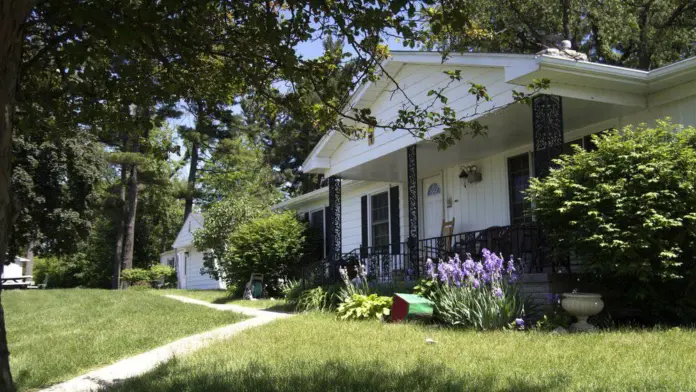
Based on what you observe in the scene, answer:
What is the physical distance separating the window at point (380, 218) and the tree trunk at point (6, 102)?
12.4m

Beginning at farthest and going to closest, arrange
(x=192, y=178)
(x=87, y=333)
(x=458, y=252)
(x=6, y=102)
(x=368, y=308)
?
(x=192, y=178) < (x=458, y=252) < (x=87, y=333) < (x=368, y=308) < (x=6, y=102)

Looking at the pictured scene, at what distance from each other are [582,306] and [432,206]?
23.7 ft

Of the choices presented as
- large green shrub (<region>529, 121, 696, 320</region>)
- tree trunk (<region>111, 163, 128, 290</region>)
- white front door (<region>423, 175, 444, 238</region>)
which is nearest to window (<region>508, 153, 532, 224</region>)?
white front door (<region>423, 175, 444, 238</region>)

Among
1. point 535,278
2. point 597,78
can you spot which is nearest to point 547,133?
point 597,78

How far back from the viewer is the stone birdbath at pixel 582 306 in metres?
7.23

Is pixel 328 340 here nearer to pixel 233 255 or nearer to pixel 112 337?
pixel 112 337

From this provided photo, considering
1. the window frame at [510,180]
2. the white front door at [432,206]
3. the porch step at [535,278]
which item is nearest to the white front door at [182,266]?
the white front door at [432,206]

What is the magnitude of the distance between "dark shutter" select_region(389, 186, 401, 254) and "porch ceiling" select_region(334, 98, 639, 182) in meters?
0.43

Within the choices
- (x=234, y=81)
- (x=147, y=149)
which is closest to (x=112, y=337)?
(x=147, y=149)

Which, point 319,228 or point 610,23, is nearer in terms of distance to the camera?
point 610,23

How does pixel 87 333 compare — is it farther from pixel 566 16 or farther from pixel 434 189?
pixel 566 16

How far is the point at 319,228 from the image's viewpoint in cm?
1912

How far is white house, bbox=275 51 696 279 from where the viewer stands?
8516mm

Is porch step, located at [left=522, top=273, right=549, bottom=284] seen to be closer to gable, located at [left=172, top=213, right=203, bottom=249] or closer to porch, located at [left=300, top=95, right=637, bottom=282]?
porch, located at [left=300, top=95, right=637, bottom=282]
